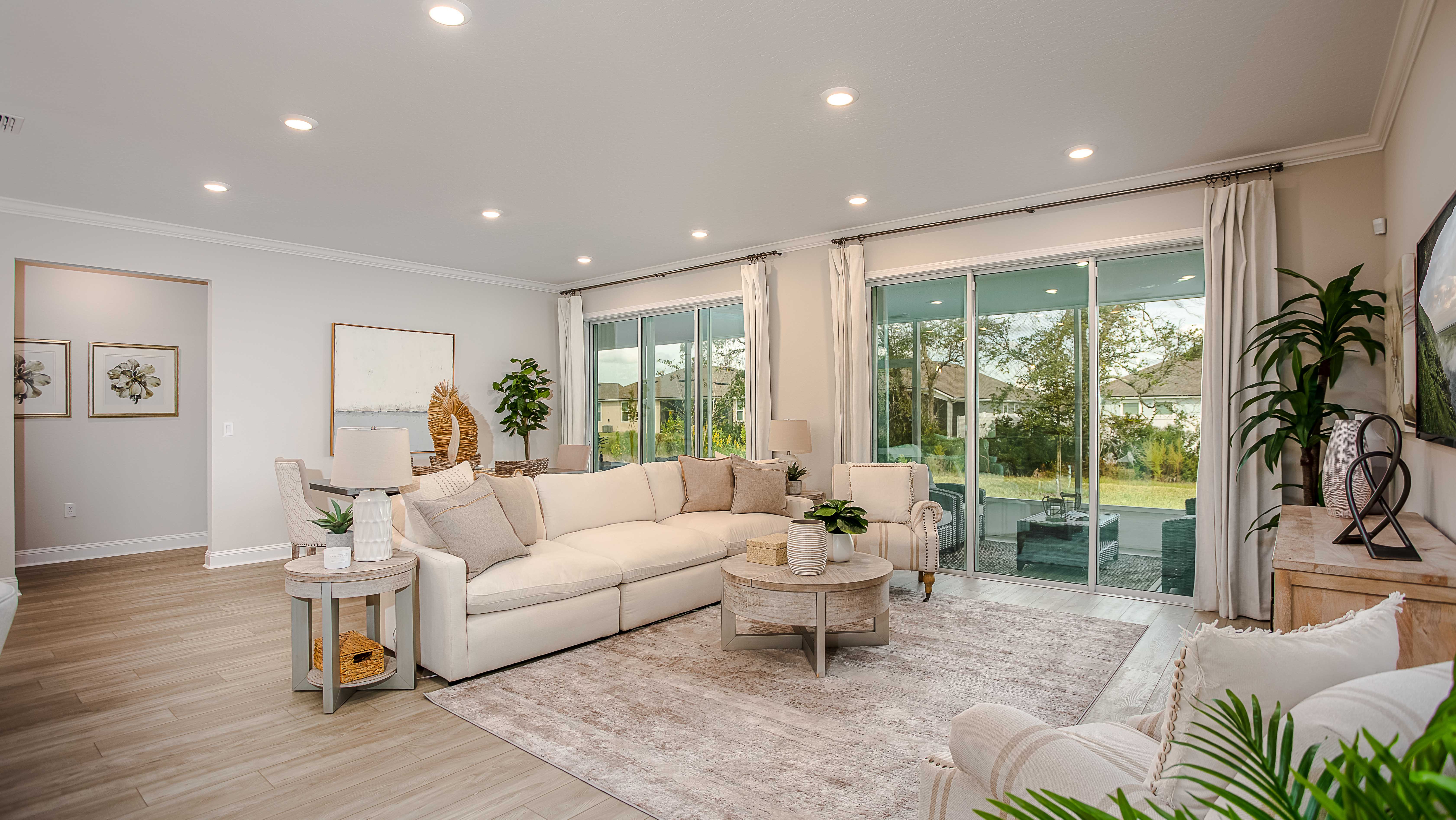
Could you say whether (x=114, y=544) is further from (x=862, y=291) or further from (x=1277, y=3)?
(x=1277, y=3)

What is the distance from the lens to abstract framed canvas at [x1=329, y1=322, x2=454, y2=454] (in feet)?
22.1

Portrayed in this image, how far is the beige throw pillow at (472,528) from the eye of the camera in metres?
3.50

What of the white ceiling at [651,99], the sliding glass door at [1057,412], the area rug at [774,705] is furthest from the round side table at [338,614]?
the sliding glass door at [1057,412]

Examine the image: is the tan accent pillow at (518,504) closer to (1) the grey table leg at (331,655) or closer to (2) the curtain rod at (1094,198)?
(1) the grey table leg at (331,655)

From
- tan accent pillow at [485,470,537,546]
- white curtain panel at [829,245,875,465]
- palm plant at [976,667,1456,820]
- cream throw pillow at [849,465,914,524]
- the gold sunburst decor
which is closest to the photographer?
palm plant at [976,667,1456,820]

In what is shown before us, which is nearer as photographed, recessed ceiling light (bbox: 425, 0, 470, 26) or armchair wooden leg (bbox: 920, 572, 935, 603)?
recessed ceiling light (bbox: 425, 0, 470, 26)

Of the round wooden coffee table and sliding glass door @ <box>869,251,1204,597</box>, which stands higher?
sliding glass door @ <box>869,251,1204,597</box>

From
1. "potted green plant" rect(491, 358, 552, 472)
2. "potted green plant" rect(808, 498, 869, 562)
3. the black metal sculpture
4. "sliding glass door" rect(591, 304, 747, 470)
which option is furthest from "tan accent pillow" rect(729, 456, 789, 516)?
the black metal sculpture

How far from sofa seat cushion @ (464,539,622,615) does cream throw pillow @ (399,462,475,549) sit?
37 cm

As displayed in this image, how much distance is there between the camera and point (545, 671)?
3553mm

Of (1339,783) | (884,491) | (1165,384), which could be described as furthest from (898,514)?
(1339,783)

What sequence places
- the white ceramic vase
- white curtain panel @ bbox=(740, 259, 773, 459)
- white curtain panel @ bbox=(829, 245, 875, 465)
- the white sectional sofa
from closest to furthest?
the white sectional sofa → the white ceramic vase → white curtain panel @ bbox=(829, 245, 875, 465) → white curtain panel @ bbox=(740, 259, 773, 459)

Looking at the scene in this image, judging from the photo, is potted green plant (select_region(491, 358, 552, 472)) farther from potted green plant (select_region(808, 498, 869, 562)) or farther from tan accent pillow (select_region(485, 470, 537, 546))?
potted green plant (select_region(808, 498, 869, 562))

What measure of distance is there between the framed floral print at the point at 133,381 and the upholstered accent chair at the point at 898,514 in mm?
6271
